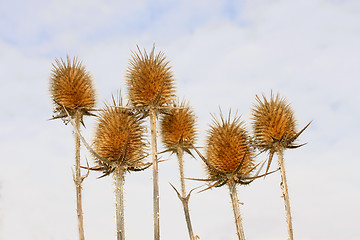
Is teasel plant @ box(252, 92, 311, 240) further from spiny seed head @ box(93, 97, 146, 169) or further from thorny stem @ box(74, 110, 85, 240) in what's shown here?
thorny stem @ box(74, 110, 85, 240)

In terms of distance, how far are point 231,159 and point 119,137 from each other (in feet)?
10.9

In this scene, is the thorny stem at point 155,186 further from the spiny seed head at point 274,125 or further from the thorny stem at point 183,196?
the spiny seed head at point 274,125

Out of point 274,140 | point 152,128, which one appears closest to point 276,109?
point 274,140

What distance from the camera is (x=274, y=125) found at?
11969 mm

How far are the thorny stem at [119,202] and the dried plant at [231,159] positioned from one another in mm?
2536

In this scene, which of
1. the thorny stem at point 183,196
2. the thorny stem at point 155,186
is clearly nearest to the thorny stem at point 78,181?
the thorny stem at point 155,186

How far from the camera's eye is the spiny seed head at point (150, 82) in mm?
11445

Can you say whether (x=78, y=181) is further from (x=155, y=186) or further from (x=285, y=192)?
(x=285, y=192)

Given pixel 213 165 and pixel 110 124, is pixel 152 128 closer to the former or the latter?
pixel 110 124

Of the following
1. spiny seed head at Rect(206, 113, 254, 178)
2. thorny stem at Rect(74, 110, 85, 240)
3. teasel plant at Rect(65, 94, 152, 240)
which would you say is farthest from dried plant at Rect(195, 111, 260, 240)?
thorny stem at Rect(74, 110, 85, 240)

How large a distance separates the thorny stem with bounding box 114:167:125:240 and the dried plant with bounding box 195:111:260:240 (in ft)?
8.32

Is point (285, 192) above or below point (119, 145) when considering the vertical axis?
below

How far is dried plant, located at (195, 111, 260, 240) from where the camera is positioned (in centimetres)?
1148

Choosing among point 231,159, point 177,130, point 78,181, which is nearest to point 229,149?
point 231,159
